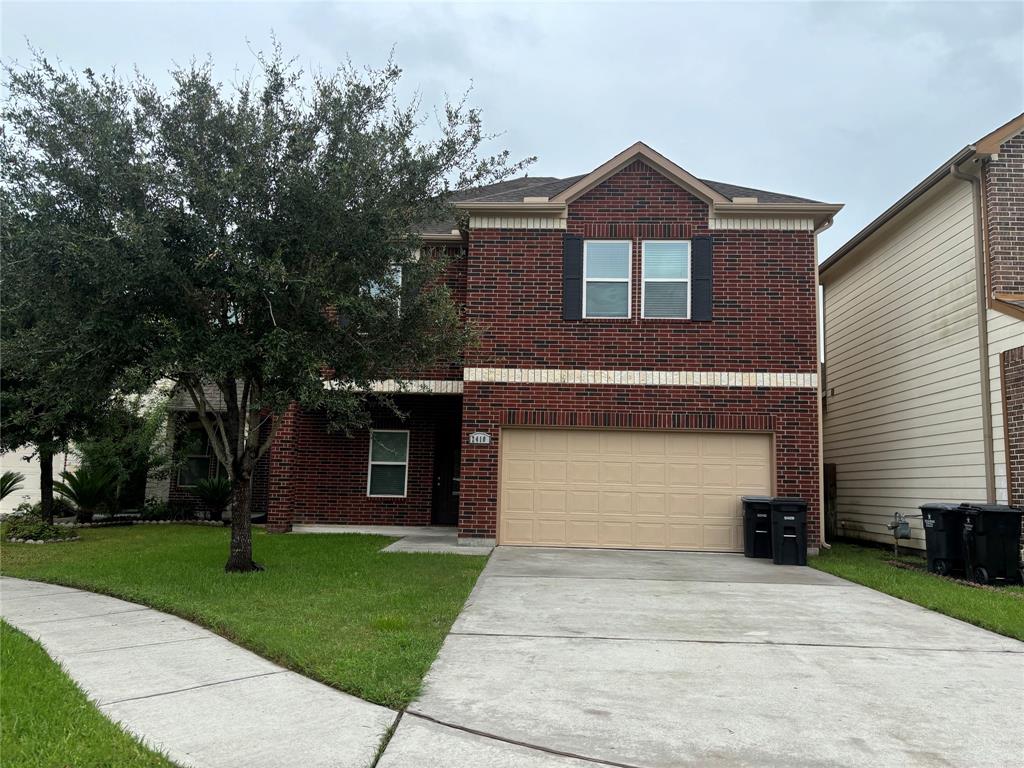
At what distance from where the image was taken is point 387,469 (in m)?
15.4

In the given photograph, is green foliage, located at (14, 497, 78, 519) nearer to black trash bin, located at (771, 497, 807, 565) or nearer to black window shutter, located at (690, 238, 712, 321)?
black window shutter, located at (690, 238, 712, 321)

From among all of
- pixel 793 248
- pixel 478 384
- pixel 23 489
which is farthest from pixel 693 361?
pixel 23 489

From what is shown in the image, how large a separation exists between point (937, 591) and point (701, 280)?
19.9ft

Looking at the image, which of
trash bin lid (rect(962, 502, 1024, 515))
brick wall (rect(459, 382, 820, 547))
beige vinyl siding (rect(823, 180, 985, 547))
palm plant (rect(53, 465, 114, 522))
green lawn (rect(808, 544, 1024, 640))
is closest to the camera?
green lawn (rect(808, 544, 1024, 640))

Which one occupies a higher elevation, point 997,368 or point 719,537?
point 997,368

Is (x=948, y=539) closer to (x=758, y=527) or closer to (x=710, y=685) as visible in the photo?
(x=758, y=527)

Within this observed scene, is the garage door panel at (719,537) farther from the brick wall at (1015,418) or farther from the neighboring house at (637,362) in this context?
the brick wall at (1015,418)

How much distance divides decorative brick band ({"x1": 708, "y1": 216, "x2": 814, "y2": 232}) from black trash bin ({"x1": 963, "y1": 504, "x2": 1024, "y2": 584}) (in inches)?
212

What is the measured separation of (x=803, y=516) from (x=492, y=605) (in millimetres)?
5997

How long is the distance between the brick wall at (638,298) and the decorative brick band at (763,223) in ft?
0.30

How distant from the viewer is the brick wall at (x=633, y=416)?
12617 millimetres

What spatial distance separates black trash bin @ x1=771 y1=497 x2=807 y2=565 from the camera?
11469 millimetres

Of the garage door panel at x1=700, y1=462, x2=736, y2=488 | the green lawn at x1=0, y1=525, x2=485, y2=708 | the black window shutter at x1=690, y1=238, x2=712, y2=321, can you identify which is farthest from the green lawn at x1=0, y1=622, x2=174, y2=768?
the black window shutter at x1=690, y1=238, x2=712, y2=321

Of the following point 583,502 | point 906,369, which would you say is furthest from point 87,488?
point 906,369
